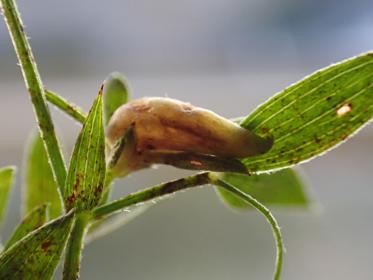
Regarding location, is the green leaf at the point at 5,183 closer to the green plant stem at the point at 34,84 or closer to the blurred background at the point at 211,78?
the green plant stem at the point at 34,84

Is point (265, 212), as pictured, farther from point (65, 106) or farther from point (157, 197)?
point (65, 106)

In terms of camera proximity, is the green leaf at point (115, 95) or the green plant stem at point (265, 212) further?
the green leaf at point (115, 95)

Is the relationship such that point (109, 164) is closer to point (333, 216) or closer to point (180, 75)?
point (333, 216)

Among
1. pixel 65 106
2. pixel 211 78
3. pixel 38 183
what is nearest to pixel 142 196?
pixel 65 106

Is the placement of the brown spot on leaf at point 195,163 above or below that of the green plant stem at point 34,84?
below

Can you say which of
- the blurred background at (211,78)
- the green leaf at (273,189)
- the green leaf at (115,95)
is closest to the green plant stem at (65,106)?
the green leaf at (115,95)
